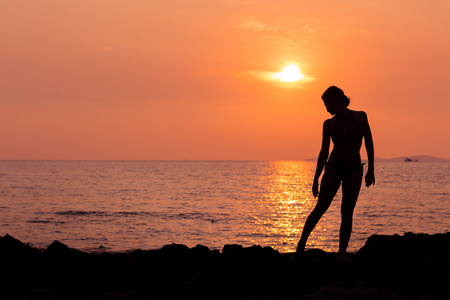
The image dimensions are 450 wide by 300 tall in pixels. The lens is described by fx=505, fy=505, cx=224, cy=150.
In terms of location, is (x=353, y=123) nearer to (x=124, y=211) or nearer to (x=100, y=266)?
(x=100, y=266)

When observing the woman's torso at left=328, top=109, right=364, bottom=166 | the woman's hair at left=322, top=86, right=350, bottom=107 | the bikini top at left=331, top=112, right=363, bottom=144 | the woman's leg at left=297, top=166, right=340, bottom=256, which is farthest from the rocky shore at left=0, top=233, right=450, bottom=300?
the woman's hair at left=322, top=86, right=350, bottom=107

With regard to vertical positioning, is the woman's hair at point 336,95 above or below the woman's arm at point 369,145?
above

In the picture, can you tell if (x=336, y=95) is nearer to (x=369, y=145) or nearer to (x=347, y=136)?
(x=347, y=136)

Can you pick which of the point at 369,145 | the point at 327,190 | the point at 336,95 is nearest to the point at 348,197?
the point at 327,190

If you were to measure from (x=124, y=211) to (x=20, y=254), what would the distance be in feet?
79.2

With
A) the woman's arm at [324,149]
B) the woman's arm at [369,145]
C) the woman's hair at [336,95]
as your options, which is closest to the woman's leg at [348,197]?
the woman's arm at [369,145]

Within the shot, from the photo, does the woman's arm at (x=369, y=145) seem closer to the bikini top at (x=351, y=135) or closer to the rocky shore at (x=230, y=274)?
the bikini top at (x=351, y=135)

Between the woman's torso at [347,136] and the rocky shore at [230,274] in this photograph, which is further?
the woman's torso at [347,136]

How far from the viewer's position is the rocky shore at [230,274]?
204 inches

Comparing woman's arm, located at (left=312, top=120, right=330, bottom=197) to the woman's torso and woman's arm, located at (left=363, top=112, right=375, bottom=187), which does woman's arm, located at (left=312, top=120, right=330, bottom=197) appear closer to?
the woman's torso

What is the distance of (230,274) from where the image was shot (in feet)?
19.6

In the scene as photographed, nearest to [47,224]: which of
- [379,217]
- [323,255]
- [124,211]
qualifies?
[124,211]

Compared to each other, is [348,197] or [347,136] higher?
[347,136]

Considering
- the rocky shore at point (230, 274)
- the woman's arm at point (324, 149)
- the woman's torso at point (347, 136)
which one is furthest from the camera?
the woman's arm at point (324, 149)
